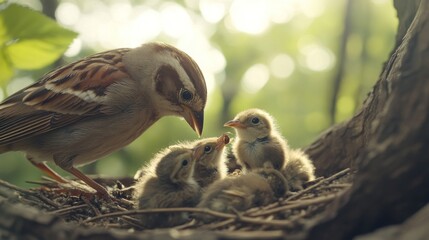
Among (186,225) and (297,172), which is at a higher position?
(297,172)

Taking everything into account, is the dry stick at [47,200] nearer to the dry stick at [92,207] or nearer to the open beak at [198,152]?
the dry stick at [92,207]

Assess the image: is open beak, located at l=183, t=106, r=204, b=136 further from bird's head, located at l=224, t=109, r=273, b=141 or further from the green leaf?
the green leaf

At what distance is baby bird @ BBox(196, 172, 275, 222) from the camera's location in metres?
4.29

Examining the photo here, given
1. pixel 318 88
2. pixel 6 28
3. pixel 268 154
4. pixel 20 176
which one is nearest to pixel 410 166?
pixel 268 154

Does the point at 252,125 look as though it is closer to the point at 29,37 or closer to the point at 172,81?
the point at 172,81

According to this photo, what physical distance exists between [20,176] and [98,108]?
6.67 meters

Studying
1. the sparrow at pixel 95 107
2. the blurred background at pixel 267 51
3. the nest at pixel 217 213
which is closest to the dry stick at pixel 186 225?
the nest at pixel 217 213

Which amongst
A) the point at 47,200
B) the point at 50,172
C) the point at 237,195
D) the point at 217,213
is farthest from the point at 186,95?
the point at 217,213

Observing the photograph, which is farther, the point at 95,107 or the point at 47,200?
the point at 95,107

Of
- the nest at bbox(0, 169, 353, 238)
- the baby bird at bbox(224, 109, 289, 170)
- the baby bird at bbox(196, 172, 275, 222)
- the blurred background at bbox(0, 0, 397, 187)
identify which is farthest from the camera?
the blurred background at bbox(0, 0, 397, 187)

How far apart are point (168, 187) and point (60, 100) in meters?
1.87

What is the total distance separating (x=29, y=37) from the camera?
16.3 ft

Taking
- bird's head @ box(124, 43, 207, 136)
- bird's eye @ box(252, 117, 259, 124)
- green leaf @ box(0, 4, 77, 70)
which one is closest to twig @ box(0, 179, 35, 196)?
green leaf @ box(0, 4, 77, 70)

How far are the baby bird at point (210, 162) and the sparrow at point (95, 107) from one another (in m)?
0.36
